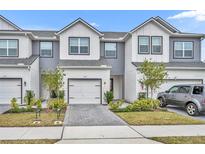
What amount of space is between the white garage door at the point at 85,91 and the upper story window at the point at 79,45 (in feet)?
9.66

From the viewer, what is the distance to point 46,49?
25.3 meters

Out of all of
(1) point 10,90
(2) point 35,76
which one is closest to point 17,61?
(2) point 35,76

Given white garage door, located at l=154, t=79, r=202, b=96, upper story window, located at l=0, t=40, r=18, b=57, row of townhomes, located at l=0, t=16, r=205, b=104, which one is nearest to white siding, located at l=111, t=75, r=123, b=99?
row of townhomes, located at l=0, t=16, r=205, b=104

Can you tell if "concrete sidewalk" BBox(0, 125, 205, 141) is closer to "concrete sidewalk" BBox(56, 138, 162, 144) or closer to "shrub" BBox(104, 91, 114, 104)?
"concrete sidewalk" BBox(56, 138, 162, 144)

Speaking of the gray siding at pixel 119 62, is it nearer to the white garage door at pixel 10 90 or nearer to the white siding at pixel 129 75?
the white siding at pixel 129 75

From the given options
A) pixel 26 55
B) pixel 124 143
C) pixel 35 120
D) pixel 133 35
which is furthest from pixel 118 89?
pixel 124 143

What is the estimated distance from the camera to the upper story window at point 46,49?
82.8ft

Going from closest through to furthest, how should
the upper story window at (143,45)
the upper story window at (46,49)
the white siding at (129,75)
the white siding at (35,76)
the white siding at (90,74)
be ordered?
the white siding at (90,74) → the white siding at (35,76) → the white siding at (129,75) → the upper story window at (143,45) → the upper story window at (46,49)

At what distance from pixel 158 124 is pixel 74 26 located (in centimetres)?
1442

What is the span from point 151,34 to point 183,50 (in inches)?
152

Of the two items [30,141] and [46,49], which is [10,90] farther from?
[30,141]

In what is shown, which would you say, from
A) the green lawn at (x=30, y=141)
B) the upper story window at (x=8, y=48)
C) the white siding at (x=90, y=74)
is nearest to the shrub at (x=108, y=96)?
the white siding at (x=90, y=74)
